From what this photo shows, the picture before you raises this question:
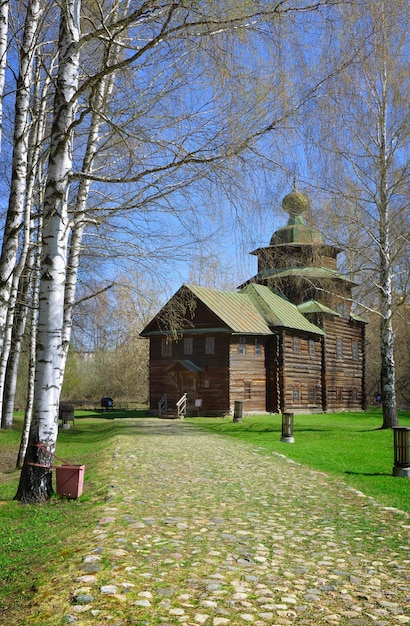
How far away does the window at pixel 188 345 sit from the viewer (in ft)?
119

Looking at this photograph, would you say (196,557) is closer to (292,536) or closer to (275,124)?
(292,536)

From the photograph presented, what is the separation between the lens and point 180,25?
654 centimetres

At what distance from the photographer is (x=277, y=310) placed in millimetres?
38219

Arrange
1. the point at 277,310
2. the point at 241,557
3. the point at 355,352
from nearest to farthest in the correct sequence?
the point at 241,557
the point at 277,310
the point at 355,352

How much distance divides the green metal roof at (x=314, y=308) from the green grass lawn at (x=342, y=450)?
13624 millimetres

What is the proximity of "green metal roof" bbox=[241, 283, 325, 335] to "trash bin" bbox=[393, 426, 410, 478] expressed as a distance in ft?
76.9

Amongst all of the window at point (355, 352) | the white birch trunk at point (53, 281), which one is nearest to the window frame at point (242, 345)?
the window at point (355, 352)

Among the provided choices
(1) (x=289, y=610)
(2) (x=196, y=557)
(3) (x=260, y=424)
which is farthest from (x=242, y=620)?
(3) (x=260, y=424)

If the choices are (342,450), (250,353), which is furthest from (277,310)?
(342,450)

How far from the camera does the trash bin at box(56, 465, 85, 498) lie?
874cm

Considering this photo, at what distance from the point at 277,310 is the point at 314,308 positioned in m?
4.67

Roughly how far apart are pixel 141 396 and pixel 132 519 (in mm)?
49731

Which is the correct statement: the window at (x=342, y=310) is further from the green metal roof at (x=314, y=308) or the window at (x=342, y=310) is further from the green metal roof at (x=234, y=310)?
the green metal roof at (x=234, y=310)

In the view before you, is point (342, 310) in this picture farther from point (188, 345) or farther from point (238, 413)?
point (238, 413)
